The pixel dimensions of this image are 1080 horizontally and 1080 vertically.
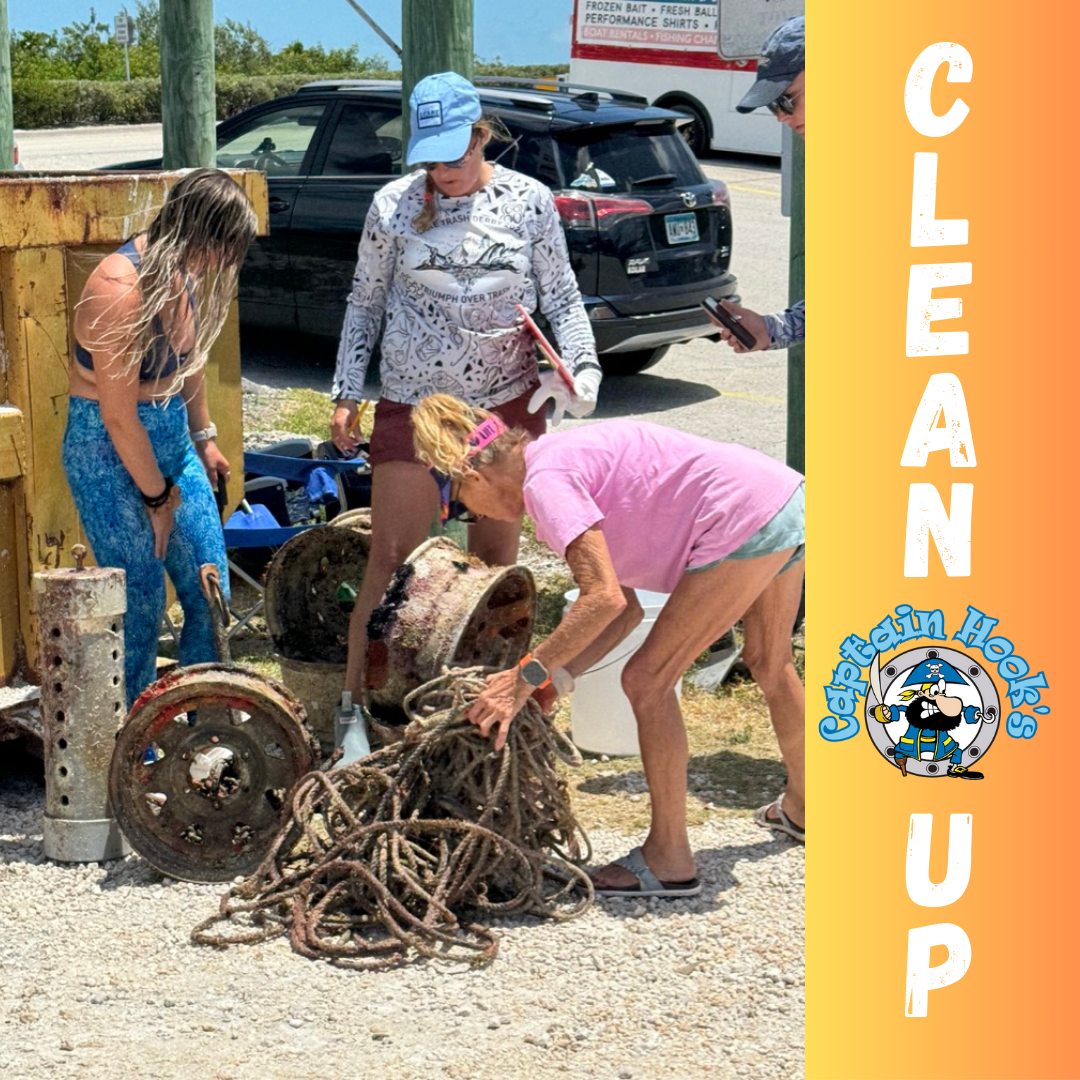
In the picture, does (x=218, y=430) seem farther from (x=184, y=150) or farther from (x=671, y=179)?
(x=671, y=179)

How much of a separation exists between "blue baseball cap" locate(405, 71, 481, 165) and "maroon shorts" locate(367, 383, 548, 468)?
0.74 metres

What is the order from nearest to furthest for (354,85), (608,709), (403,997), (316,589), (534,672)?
(403,997) → (534,672) → (608,709) → (316,589) → (354,85)

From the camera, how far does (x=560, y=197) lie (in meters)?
10.2

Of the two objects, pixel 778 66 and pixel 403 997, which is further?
pixel 778 66

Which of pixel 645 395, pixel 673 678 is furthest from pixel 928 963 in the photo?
pixel 645 395

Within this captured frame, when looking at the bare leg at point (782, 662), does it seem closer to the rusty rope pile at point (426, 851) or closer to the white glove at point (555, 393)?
the rusty rope pile at point (426, 851)

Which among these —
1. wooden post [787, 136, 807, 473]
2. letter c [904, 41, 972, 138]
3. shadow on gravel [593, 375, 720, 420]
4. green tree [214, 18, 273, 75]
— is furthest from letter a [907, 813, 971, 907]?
green tree [214, 18, 273, 75]

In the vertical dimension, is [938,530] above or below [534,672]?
above

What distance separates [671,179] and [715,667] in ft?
17.2

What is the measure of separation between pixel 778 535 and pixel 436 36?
2605 millimetres

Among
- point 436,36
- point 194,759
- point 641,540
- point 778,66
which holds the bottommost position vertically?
point 194,759

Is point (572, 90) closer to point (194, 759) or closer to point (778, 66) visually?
point (778, 66)

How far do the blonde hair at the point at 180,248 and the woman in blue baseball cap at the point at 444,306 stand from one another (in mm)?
543

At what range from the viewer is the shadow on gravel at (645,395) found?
36.3ft
